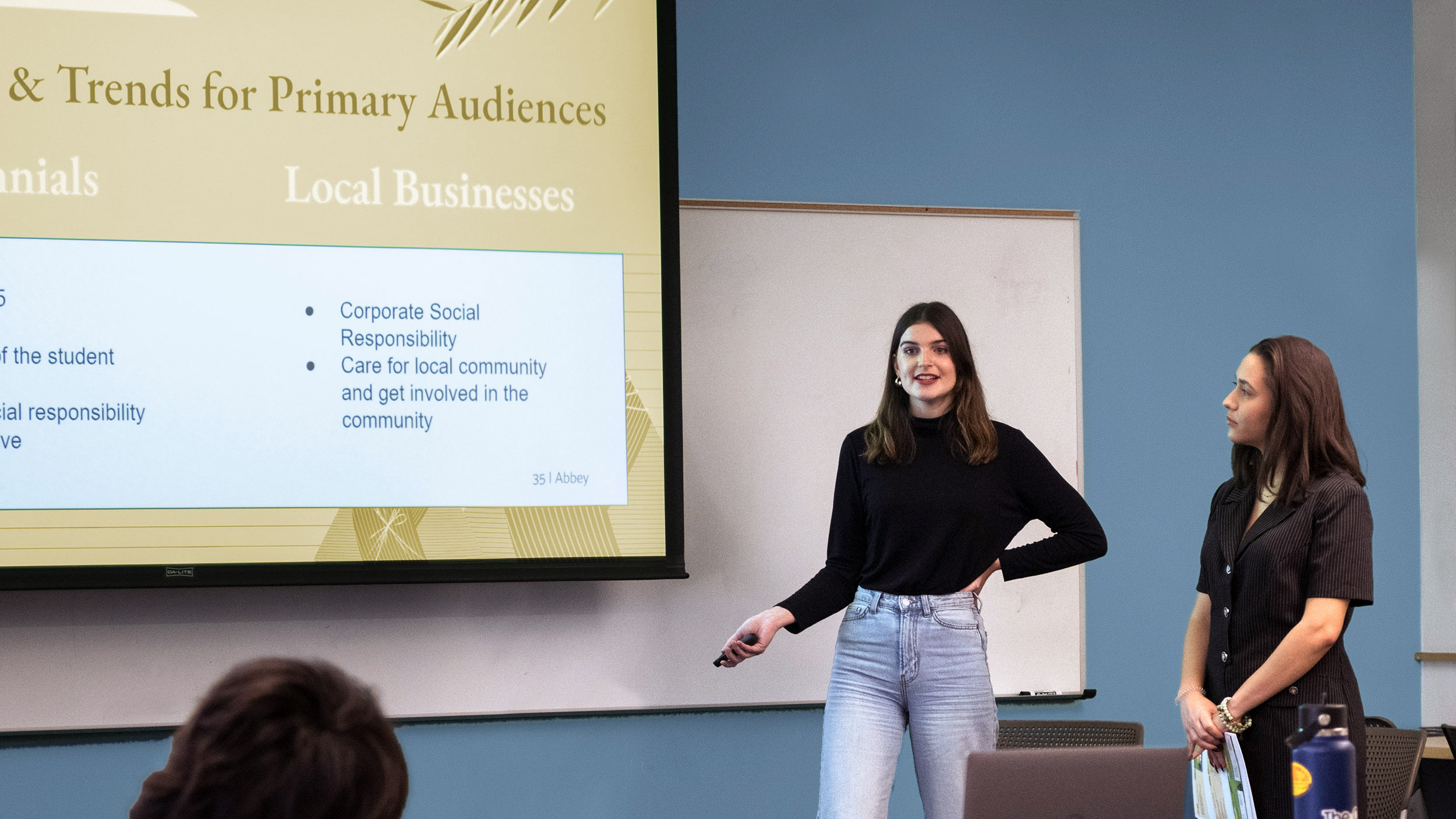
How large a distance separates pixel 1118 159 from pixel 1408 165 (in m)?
0.93

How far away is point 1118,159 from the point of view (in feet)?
10.5

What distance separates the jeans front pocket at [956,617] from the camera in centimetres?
219

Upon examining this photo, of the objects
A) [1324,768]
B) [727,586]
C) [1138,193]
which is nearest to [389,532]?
[727,586]

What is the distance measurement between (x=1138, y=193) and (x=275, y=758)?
3013 millimetres

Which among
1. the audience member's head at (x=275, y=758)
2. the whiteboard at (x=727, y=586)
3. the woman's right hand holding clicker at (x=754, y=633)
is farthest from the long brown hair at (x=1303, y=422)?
the audience member's head at (x=275, y=758)

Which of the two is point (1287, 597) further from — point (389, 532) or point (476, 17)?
point (476, 17)

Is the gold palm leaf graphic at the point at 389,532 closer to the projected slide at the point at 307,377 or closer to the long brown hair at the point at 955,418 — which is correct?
the projected slide at the point at 307,377

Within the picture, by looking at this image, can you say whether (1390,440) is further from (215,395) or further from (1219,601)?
(215,395)

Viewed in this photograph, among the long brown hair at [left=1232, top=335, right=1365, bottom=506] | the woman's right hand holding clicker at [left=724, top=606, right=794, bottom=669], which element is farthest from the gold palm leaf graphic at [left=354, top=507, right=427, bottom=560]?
the long brown hair at [left=1232, top=335, right=1365, bottom=506]

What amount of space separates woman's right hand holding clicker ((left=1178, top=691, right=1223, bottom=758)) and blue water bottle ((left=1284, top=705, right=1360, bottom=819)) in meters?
0.69

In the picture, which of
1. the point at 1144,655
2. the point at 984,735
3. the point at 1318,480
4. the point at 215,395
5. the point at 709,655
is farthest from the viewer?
the point at 1144,655

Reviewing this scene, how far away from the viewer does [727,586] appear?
9.68 ft

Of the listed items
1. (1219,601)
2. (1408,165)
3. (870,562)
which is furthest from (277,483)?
(1408,165)

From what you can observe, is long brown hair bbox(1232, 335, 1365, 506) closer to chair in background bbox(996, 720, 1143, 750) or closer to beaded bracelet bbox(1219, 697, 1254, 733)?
beaded bracelet bbox(1219, 697, 1254, 733)
